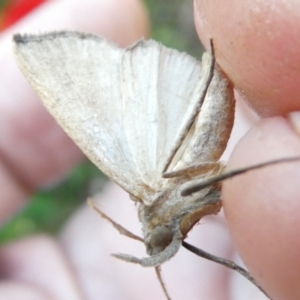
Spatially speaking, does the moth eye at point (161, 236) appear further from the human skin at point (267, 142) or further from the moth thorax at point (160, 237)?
the human skin at point (267, 142)

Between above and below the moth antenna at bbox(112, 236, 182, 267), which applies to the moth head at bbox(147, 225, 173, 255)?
above

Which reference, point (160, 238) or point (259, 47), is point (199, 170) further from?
point (259, 47)

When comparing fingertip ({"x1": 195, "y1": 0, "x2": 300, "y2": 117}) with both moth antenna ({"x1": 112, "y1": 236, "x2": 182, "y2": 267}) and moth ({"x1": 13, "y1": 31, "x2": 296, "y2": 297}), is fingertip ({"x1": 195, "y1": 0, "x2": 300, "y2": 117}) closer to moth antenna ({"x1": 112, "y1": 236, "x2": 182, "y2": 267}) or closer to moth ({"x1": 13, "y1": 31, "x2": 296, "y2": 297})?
moth ({"x1": 13, "y1": 31, "x2": 296, "y2": 297})

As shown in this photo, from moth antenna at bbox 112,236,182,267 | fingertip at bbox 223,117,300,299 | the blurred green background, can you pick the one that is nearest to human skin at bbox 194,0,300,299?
fingertip at bbox 223,117,300,299

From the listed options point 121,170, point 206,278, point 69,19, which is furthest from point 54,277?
point 69,19

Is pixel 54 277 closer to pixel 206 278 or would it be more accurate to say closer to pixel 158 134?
pixel 206 278

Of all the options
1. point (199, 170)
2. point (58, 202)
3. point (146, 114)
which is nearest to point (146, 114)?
point (146, 114)
